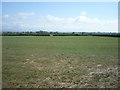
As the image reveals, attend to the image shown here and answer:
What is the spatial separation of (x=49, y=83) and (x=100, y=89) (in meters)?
1.76

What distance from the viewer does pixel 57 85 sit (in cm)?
475

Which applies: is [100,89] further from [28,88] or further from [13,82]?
[13,82]

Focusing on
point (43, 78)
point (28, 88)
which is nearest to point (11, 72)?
point (43, 78)

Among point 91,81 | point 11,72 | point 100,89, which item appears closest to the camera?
point 100,89

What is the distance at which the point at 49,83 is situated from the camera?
16.3 feet

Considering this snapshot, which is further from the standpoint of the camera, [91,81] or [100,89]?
[91,81]

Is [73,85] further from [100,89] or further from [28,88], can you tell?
[28,88]

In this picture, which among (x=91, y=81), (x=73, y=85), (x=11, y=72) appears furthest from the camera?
(x=11, y=72)

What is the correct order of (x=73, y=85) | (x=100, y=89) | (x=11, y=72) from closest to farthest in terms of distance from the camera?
(x=100, y=89)
(x=73, y=85)
(x=11, y=72)

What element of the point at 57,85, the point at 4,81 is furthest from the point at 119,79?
the point at 4,81

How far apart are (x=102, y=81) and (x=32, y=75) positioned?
2.81 meters

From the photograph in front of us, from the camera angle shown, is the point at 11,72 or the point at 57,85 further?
the point at 11,72

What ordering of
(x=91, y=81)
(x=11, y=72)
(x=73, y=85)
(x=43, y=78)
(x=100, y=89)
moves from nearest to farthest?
(x=100, y=89) < (x=73, y=85) < (x=91, y=81) < (x=43, y=78) < (x=11, y=72)

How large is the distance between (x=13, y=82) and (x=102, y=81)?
3.21 meters
